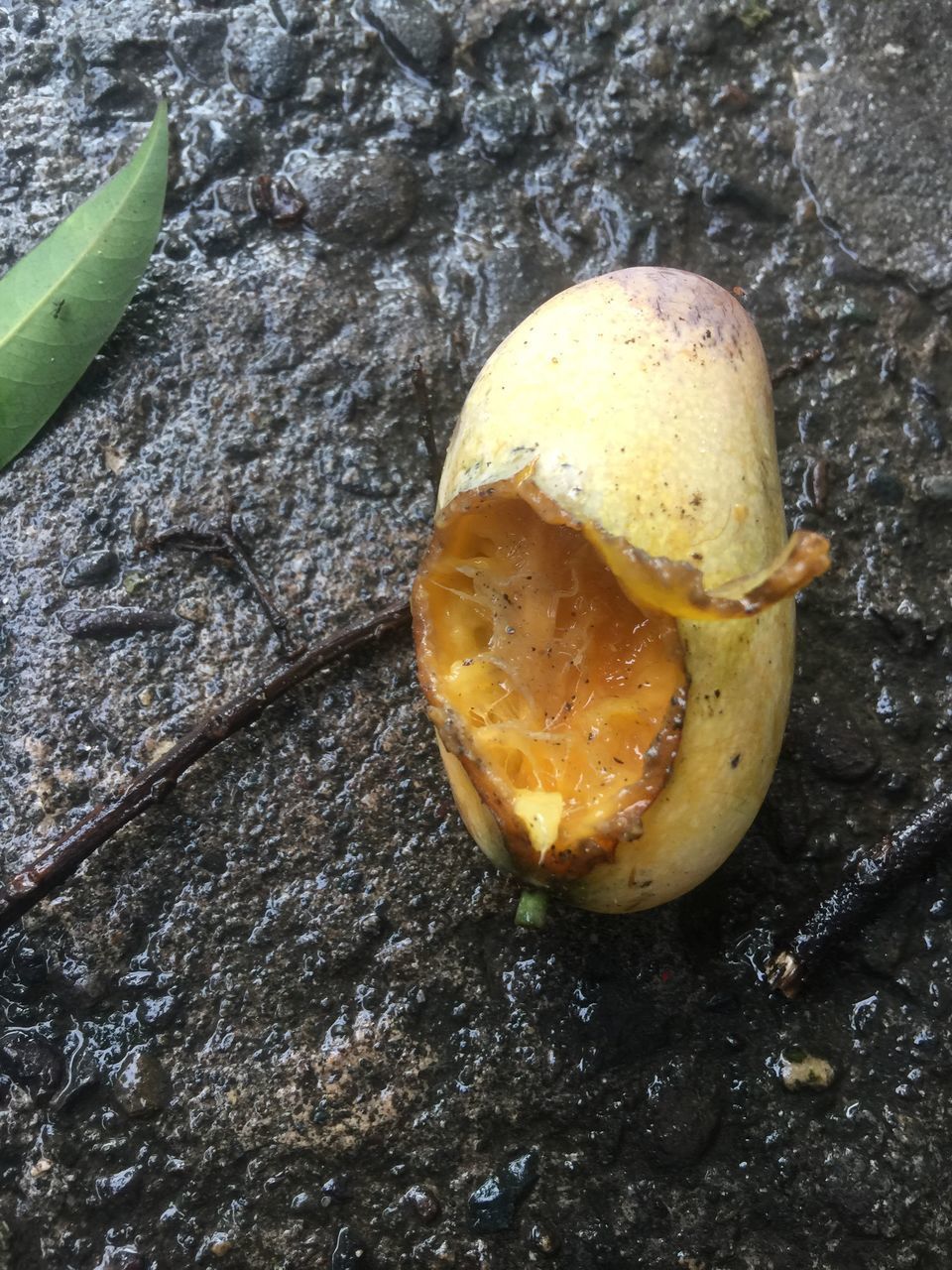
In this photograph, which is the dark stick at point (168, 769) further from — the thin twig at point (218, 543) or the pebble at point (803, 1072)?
the pebble at point (803, 1072)

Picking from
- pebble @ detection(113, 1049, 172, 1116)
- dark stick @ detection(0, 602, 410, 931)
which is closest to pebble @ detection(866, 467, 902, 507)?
dark stick @ detection(0, 602, 410, 931)

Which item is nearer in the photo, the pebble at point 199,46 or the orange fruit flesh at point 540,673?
the orange fruit flesh at point 540,673

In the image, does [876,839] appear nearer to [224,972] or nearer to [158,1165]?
[224,972]

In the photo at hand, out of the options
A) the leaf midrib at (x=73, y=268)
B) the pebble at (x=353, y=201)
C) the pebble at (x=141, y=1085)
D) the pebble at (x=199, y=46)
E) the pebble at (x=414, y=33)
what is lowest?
the pebble at (x=141, y=1085)

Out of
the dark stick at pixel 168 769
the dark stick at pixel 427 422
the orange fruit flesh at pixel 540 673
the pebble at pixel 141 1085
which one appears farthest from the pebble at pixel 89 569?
the pebble at pixel 141 1085

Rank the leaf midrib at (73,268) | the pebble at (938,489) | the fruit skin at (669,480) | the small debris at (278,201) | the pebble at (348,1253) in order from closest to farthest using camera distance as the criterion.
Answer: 1. the fruit skin at (669,480)
2. the pebble at (348,1253)
3. the leaf midrib at (73,268)
4. the pebble at (938,489)
5. the small debris at (278,201)

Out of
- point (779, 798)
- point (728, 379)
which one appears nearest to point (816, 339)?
point (728, 379)

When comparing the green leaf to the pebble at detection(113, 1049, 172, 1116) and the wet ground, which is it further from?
the pebble at detection(113, 1049, 172, 1116)
